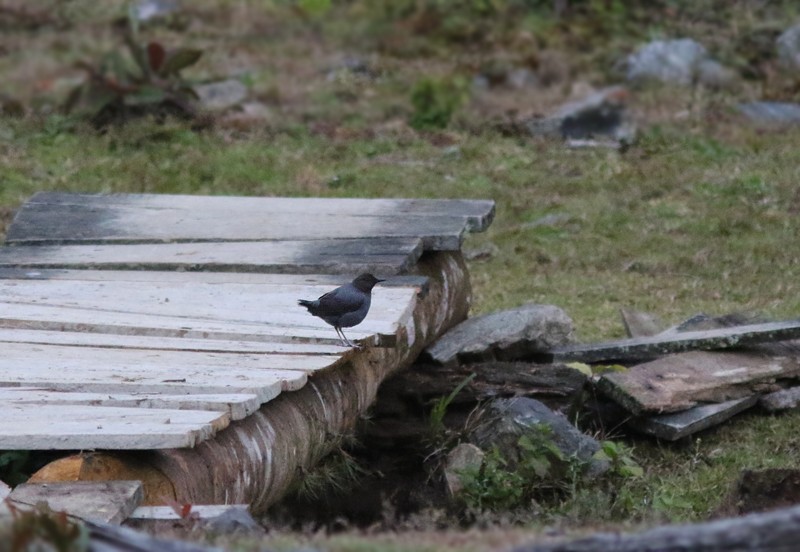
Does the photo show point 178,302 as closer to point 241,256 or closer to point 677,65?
point 241,256

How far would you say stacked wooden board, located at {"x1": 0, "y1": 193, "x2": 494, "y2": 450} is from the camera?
190 inches

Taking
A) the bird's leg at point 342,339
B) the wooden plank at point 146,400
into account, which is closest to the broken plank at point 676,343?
the bird's leg at point 342,339

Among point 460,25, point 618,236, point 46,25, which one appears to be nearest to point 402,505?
point 618,236

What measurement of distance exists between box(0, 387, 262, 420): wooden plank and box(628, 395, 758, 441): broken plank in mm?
2712

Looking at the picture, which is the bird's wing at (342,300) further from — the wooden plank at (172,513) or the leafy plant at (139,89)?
the leafy plant at (139,89)

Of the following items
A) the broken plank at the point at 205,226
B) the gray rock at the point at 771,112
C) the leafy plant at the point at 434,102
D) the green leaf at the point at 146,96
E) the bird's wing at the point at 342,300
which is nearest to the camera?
the bird's wing at the point at 342,300

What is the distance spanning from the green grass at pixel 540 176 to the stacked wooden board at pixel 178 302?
5.64 ft

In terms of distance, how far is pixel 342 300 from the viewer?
225 inches

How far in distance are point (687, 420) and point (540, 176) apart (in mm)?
6550

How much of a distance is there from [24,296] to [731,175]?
27.2ft

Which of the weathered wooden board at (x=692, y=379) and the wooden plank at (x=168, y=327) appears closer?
the wooden plank at (x=168, y=327)

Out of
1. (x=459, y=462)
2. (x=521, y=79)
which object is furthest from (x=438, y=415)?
(x=521, y=79)

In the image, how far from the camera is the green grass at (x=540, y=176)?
9953mm

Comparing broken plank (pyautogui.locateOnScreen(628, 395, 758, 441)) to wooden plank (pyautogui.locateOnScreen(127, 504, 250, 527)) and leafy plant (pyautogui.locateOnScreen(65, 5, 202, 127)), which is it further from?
leafy plant (pyautogui.locateOnScreen(65, 5, 202, 127))
